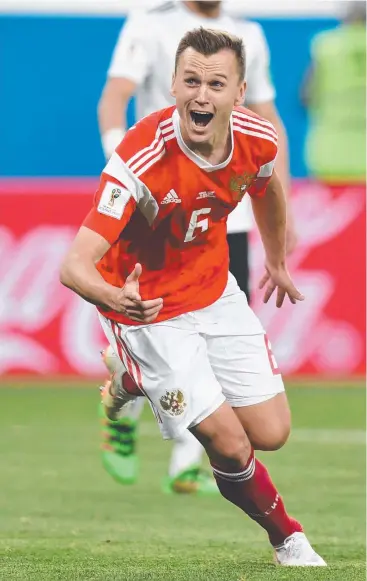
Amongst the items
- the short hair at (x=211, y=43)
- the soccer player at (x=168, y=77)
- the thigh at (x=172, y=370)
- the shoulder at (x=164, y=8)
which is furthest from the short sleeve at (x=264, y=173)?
the shoulder at (x=164, y=8)

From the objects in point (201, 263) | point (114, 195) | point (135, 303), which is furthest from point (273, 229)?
point (135, 303)

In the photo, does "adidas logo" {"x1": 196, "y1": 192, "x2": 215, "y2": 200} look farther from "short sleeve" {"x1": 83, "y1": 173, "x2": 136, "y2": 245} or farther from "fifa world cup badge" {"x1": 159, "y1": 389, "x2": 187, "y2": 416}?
"fifa world cup badge" {"x1": 159, "y1": 389, "x2": 187, "y2": 416}

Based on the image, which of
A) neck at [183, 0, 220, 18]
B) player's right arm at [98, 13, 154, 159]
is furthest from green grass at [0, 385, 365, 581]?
neck at [183, 0, 220, 18]

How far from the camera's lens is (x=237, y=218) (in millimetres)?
7871

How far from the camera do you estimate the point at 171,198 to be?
586cm

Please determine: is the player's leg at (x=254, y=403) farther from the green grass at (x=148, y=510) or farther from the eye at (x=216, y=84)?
the eye at (x=216, y=84)

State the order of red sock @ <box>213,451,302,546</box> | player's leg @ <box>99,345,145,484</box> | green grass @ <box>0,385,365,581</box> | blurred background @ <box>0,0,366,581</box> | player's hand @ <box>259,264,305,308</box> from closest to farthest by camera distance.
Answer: green grass @ <box>0,385,365,581</box> < red sock @ <box>213,451,302,546</box> < player's hand @ <box>259,264,305,308</box> < blurred background @ <box>0,0,366,581</box> < player's leg @ <box>99,345,145,484</box>

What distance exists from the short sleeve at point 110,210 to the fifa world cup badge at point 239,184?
52 cm

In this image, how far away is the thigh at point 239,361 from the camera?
20.6ft

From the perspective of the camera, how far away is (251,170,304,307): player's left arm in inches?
249

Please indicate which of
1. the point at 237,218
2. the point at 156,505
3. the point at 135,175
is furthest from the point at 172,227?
the point at 156,505

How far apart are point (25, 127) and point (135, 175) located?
42.4ft

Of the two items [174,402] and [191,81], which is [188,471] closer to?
[174,402]

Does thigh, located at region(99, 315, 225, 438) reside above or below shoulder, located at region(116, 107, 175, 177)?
below
